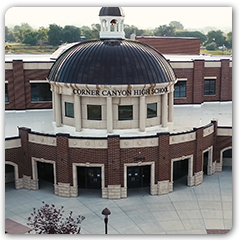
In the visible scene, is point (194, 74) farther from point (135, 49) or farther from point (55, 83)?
point (55, 83)

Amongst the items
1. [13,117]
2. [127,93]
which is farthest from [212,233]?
[13,117]

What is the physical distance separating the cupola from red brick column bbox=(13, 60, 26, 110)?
10149 millimetres

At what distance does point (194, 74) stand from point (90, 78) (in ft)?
50.5

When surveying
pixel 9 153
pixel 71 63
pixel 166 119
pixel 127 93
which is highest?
pixel 71 63

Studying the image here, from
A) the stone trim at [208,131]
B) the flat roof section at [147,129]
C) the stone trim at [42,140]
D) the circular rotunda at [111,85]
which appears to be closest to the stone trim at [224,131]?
the flat roof section at [147,129]

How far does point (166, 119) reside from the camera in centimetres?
2891

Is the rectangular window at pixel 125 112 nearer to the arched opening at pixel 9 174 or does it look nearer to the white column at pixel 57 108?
the white column at pixel 57 108

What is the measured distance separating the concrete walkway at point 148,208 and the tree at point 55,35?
2303 inches

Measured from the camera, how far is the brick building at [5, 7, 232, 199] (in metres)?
25.7

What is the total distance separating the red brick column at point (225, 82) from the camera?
40.0 m

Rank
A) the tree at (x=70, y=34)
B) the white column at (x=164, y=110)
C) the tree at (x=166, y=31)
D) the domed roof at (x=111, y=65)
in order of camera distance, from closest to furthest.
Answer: the domed roof at (x=111, y=65) < the white column at (x=164, y=110) < the tree at (x=70, y=34) < the tree at (x=166, y=31)

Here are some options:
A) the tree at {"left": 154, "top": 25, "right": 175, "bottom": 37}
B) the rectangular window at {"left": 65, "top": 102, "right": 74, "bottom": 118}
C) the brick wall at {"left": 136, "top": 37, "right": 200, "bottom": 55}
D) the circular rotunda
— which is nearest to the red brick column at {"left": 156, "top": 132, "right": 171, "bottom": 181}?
the circular rotunda

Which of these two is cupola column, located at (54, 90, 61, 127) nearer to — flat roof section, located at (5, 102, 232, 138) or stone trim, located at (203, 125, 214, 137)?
flat roof section, located at (5, 102, 232, 138)

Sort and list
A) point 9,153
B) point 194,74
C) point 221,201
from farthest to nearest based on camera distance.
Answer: point 194,74 < point 9,153 < point 221,201
